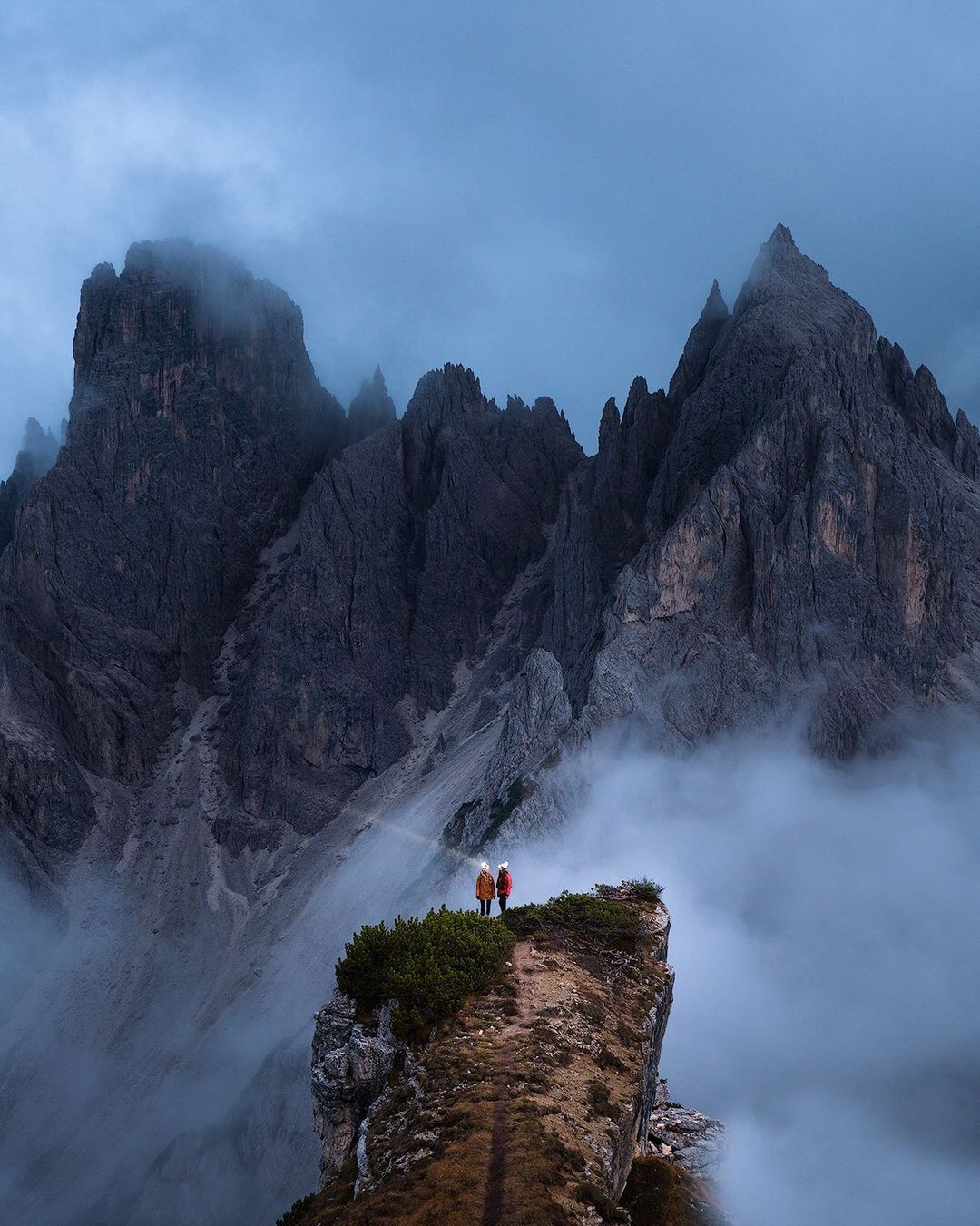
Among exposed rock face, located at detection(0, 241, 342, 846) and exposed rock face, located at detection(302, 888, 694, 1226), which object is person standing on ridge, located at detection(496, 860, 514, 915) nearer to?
exposed rock face, located at detection(302, 888, 694, 1226)

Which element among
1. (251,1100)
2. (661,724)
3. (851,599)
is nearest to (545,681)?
(661,724)

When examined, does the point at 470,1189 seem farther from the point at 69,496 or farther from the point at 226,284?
the point at 226,284

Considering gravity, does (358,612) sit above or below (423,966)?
above

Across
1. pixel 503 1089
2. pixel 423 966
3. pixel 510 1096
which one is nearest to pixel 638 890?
pixel 423 966

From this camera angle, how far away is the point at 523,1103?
15.0 meters

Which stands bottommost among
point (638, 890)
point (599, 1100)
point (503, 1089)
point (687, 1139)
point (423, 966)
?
point (503, 1089)

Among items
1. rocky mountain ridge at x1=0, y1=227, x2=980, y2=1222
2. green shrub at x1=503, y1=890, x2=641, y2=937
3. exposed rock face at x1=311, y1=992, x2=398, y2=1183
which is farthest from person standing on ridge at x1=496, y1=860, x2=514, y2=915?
rocky mountain ridge at x1=0, y1=227, x2=980, y2=1222

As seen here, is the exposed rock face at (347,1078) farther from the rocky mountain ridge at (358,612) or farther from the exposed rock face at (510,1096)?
the rocky mountain ridge at (358,612)

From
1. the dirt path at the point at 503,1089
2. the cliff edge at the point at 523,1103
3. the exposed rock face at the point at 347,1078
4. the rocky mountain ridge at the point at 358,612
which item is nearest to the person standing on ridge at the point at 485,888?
the cliff edge at the point at 523,1103

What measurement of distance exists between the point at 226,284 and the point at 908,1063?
135831mm

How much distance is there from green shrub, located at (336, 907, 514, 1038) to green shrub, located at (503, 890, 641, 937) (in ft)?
5.99

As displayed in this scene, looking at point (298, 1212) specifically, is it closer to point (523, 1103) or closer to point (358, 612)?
point (523, 1103)

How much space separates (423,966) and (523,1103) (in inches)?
151

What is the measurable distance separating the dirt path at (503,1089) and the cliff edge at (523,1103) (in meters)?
0.02
